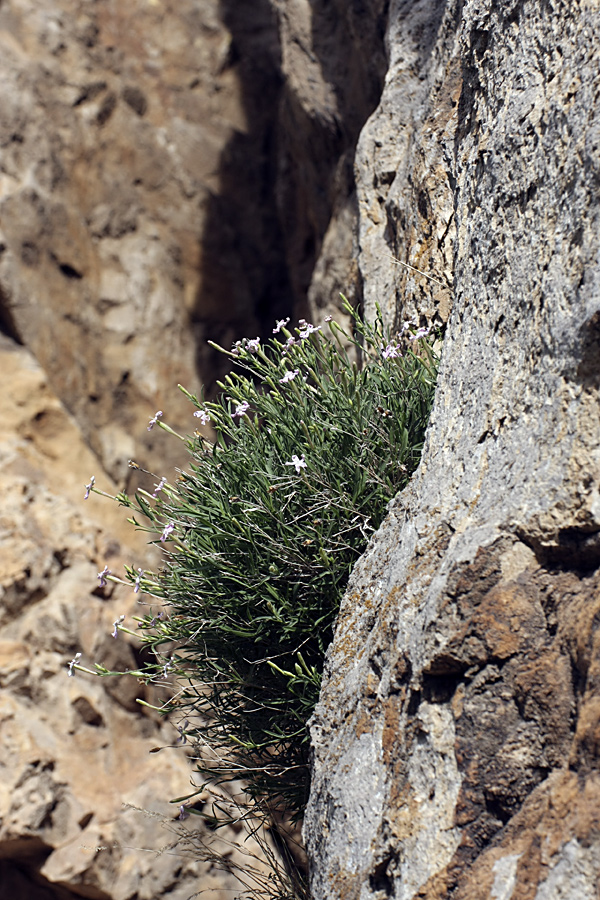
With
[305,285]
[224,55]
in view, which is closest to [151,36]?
[224,55]

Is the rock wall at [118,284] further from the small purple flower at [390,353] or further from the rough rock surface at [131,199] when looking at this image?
the small purple flower at [390,353]

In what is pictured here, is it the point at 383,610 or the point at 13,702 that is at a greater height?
the point at 383,610

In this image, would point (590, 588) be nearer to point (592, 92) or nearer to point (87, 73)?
point (592, 92)

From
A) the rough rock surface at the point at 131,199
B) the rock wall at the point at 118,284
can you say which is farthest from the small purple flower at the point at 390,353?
the rough rock surface at the point at 131,199

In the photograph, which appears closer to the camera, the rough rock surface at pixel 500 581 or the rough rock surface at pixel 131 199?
the rough rock surface at pixel 500 581

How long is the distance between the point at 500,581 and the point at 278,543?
82cm

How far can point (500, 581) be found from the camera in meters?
1.60

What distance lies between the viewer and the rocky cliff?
154cm

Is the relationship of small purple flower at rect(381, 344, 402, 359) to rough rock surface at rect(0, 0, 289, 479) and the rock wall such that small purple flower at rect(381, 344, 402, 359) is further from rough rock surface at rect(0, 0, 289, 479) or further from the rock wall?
rough rock surface at rect(0, 0, 289, 479)

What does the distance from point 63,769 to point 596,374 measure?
3804mm

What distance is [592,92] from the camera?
1723mm

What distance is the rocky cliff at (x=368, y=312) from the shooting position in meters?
1.54

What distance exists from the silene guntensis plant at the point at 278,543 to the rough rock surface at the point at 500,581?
21cm

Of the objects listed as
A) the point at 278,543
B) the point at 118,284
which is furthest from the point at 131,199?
the point at 278,543
